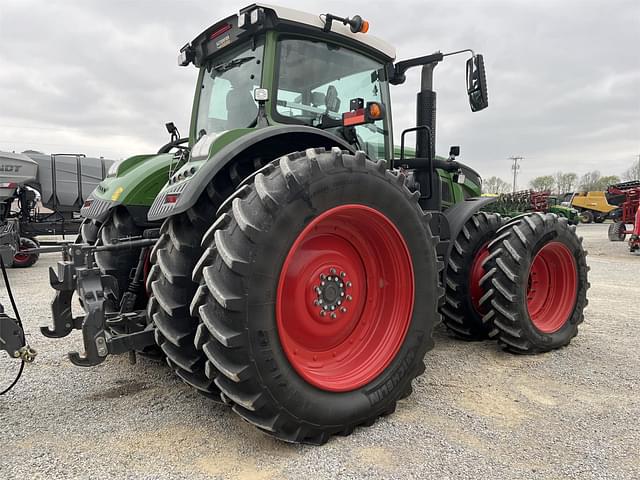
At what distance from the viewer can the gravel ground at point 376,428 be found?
199 cm

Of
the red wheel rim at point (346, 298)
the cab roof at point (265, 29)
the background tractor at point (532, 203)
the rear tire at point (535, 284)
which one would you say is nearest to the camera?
the red wheel rim at point (346, 298)

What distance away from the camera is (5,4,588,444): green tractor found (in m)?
2.03

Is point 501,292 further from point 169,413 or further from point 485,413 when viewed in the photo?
point 169,413

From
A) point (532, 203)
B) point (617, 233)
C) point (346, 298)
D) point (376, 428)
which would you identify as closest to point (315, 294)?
point (346, 298)

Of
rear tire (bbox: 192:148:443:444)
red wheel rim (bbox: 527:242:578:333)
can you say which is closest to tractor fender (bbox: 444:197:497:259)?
red wheel rim (bbox: 527:242:578:333)

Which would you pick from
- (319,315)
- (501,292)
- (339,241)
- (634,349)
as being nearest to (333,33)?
(339,241)

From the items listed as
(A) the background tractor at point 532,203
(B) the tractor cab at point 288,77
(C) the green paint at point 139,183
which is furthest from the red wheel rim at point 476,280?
(A) the background tractor at point 532,203

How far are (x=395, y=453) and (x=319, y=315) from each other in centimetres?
73

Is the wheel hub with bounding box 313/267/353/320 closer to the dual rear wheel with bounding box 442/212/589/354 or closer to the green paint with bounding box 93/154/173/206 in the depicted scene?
the dual rear wheel with bounding box 442/212/589/354

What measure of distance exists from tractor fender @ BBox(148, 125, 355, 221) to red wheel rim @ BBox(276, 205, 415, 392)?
1.74 ft

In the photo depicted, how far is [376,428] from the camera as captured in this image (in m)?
2.34

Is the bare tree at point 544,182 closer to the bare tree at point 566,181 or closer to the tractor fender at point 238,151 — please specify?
the bare tree at point 566,181

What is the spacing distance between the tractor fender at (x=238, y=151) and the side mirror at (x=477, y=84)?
3.80 ft

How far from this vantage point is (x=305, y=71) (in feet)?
9.95
